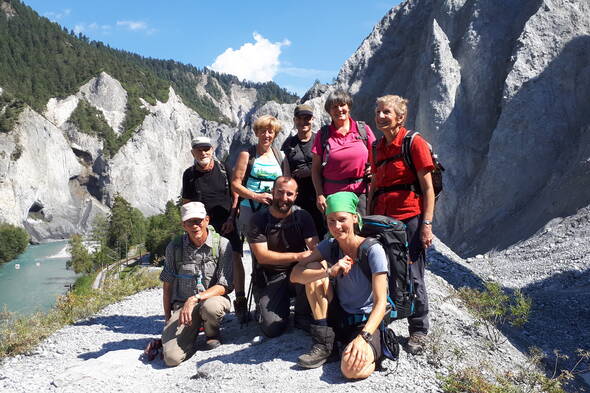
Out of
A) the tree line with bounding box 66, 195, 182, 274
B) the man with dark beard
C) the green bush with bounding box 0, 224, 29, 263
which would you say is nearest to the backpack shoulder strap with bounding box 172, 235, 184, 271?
the man with dark beard

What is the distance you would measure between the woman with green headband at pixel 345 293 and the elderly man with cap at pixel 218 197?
1.80 metres

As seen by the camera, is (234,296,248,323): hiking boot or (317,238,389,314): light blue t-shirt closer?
(317,238,389,314): light blue t-shirt

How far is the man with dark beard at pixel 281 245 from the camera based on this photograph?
5.01 meters

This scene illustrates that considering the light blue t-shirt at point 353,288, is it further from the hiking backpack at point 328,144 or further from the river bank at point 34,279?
the river bank at point 34,279

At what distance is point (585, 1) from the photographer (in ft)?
72.4

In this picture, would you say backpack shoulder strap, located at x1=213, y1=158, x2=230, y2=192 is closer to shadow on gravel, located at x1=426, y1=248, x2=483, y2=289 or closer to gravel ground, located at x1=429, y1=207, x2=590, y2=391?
gravel ground, located at x1=429, y1=207, x2=590, y2=391

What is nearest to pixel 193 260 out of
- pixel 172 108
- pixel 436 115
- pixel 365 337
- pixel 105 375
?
pixel 105 375

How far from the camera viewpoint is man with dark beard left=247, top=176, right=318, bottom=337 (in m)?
5.01

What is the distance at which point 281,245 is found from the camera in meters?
5.15

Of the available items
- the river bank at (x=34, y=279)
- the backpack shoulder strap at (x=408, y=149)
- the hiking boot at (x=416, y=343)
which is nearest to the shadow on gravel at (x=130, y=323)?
the hiking boot at (x=416, y=343)

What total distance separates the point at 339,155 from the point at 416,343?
217 centimetres

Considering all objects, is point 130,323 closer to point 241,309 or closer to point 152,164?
point 241,309

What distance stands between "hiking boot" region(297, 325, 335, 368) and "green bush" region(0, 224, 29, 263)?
6359 cm

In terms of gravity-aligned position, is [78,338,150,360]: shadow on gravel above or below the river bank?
above
